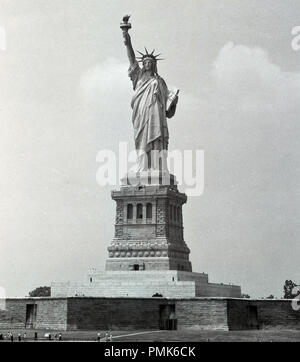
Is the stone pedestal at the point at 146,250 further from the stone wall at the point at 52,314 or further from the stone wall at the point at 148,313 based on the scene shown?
the stone wall at the point at 52,314

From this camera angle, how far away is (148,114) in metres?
47.2

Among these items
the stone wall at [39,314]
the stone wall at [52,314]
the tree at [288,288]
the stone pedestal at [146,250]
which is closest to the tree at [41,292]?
the tree at [288,288]

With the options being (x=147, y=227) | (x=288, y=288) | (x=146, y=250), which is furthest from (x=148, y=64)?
(x=288, y=288)

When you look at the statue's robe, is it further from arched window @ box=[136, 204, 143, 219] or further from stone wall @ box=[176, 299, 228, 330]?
stone wall @ box=[176, 299, 228, 330]

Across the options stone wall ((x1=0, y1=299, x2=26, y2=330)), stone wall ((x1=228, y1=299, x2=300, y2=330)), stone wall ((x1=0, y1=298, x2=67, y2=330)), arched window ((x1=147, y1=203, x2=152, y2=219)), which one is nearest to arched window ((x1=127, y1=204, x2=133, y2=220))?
arched window ((x1=147, y1=203, x2=152, y2=219))

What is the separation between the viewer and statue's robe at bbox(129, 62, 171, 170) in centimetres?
4706

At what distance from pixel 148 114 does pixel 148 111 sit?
0.23 m

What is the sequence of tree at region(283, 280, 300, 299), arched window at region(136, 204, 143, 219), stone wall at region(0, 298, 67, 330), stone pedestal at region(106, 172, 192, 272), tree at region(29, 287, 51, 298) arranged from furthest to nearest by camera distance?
tree at region(29, 287, 51, 298) < tree at region(283, 280, 300, 299) < arched window at region(136, 204, 143, 219) < stone pedestal at region(106, 172, 192, 272) < stone wall at region(0, 298, 67, 330)

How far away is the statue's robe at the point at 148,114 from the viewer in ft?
154
